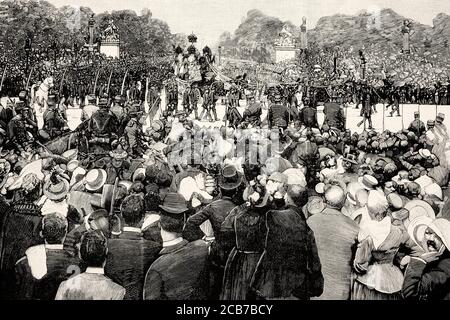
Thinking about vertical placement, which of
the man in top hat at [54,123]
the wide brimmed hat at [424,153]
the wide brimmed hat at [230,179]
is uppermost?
the man in top hat at [54,123]

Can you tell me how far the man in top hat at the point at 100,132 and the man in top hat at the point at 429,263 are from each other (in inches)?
139

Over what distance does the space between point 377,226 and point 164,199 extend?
230 cm

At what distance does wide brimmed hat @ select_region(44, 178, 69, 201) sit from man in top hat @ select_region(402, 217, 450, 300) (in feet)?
12.7

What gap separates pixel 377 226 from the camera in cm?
678

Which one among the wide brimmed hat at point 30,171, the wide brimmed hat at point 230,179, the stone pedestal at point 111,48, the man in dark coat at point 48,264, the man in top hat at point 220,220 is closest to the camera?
the man in dark coat at point 48,264

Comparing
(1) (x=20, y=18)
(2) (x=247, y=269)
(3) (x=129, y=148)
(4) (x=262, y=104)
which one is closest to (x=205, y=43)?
(4) (x=262, y=104)

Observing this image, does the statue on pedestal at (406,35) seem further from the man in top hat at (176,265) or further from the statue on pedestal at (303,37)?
the man in top hat at (176,265)

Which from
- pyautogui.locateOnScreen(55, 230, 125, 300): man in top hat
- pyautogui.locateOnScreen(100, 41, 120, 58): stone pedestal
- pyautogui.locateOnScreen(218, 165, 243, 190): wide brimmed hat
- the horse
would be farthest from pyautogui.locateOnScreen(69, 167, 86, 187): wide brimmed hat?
pyautogui.locateOnScreen(218, 165, 243, 190): wide brimmed hat

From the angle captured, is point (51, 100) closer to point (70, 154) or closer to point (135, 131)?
point (70, 154)

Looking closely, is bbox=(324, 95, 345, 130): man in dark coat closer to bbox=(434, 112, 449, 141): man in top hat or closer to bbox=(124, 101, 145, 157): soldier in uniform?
bbox=(434, 112, 449, 141): man in top hat

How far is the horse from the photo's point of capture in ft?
25.0

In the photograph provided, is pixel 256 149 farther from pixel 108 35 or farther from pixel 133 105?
pixel 108 35

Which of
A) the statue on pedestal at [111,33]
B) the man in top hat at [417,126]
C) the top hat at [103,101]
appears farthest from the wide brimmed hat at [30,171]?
the man in top hat at [417,126]

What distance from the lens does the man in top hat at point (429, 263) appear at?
6.97m
